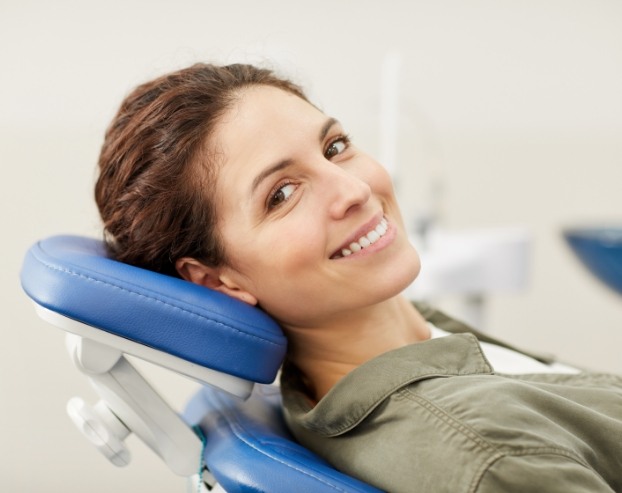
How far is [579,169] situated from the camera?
9.95 ft

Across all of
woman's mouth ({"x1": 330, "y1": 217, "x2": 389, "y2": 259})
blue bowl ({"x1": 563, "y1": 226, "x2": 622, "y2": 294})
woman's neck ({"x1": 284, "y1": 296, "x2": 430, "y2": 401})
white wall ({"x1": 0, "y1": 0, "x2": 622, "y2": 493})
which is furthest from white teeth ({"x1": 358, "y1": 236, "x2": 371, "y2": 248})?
blue bowl ({"x1": 563, "y1": 226, "x2": 622, "y2": 294})

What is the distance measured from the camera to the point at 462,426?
2.65 ft

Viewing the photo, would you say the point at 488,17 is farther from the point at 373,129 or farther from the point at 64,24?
the point at 64,24

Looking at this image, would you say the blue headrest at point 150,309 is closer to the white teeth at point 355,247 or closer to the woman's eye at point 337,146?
the white teeth at point 355,247

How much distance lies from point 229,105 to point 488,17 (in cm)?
213

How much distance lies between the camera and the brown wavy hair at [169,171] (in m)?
1.05

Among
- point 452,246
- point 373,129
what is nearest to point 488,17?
point 373,129

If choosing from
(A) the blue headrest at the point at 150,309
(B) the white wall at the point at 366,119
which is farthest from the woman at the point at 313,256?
(B) the white wall at the point at 366,119

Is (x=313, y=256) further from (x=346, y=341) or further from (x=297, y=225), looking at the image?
(x=346, y=341)

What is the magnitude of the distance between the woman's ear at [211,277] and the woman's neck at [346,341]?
10 cm

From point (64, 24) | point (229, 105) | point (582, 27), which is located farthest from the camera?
point (582, 27)

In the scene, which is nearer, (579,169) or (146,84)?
(146,84)

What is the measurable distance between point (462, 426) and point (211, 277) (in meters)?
0.48

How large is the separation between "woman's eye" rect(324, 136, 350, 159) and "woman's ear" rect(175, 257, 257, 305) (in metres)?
0.24
